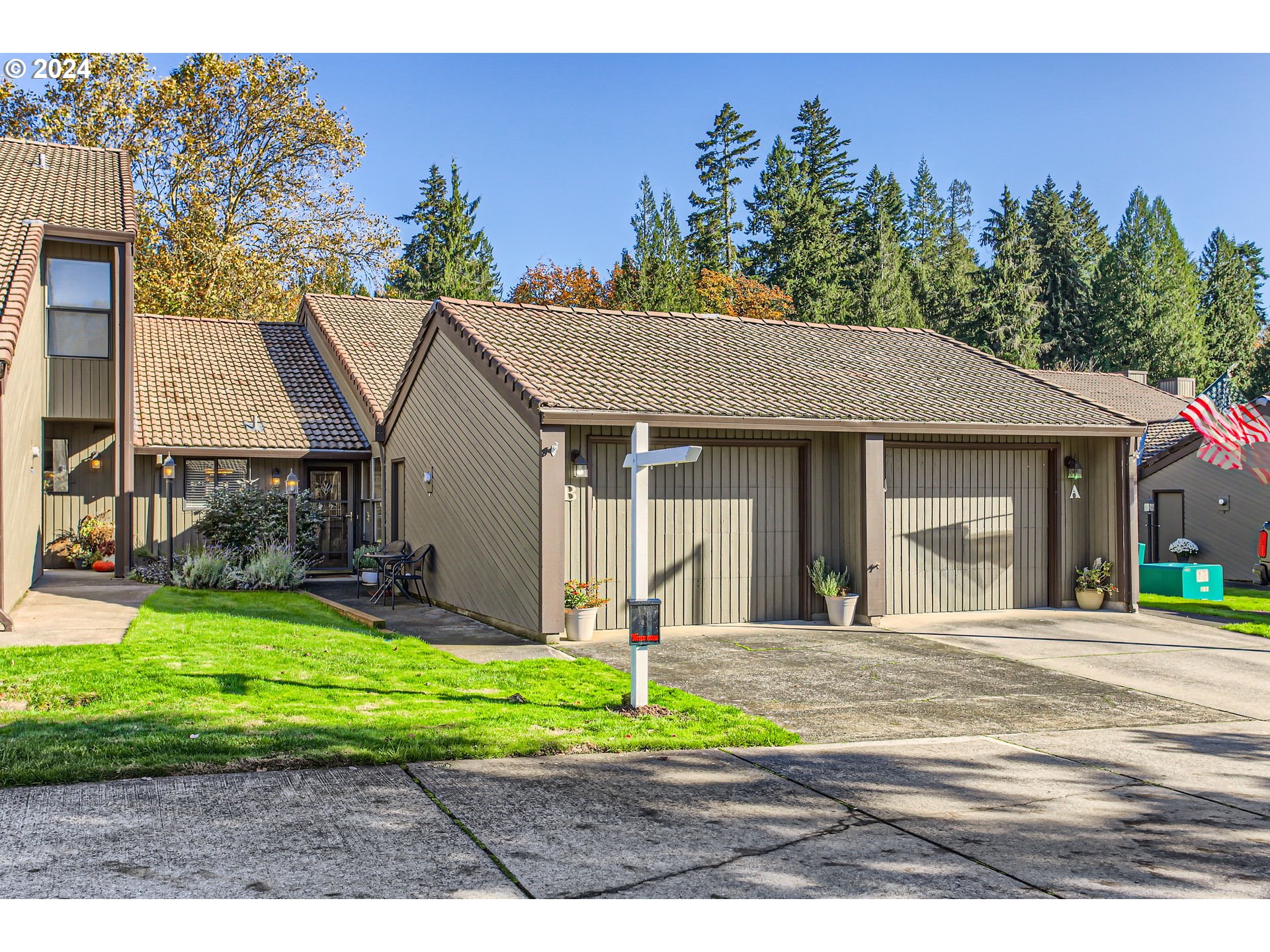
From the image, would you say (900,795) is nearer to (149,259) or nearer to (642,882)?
(642,882)

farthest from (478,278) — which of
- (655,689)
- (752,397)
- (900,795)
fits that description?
(900,795)

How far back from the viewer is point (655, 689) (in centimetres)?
839

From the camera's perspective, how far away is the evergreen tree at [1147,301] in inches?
1918

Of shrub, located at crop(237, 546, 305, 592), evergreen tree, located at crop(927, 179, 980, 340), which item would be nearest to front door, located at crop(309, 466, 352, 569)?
shrub, located at crop(237, 546, 305, 592)

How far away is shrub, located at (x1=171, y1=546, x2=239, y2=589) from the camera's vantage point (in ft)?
50.3

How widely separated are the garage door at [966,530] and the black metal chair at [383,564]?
7059 millimetres

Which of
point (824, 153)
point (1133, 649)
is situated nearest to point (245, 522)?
point (1133, 649)

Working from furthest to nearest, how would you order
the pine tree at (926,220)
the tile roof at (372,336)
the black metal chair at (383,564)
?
the pine tree at (926,220) → the tile roof at (372,336) → the black metal chair at (383,564)

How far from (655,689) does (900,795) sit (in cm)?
308

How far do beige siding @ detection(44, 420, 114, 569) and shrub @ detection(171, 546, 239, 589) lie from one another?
2.98 m

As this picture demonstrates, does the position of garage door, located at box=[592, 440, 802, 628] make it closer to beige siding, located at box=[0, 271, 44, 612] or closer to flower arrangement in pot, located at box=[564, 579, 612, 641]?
flower arrangement in pot, located at box=[564, 579, 612, 641]

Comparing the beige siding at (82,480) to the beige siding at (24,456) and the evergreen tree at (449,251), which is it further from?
the evergreen tree at (449,251)

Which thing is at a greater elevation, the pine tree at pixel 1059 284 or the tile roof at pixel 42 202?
the pine tree at pixel 1059 284

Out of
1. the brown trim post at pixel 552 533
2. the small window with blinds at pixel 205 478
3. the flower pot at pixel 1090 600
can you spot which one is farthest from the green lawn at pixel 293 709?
the small window with blinds at pixel 205 478
